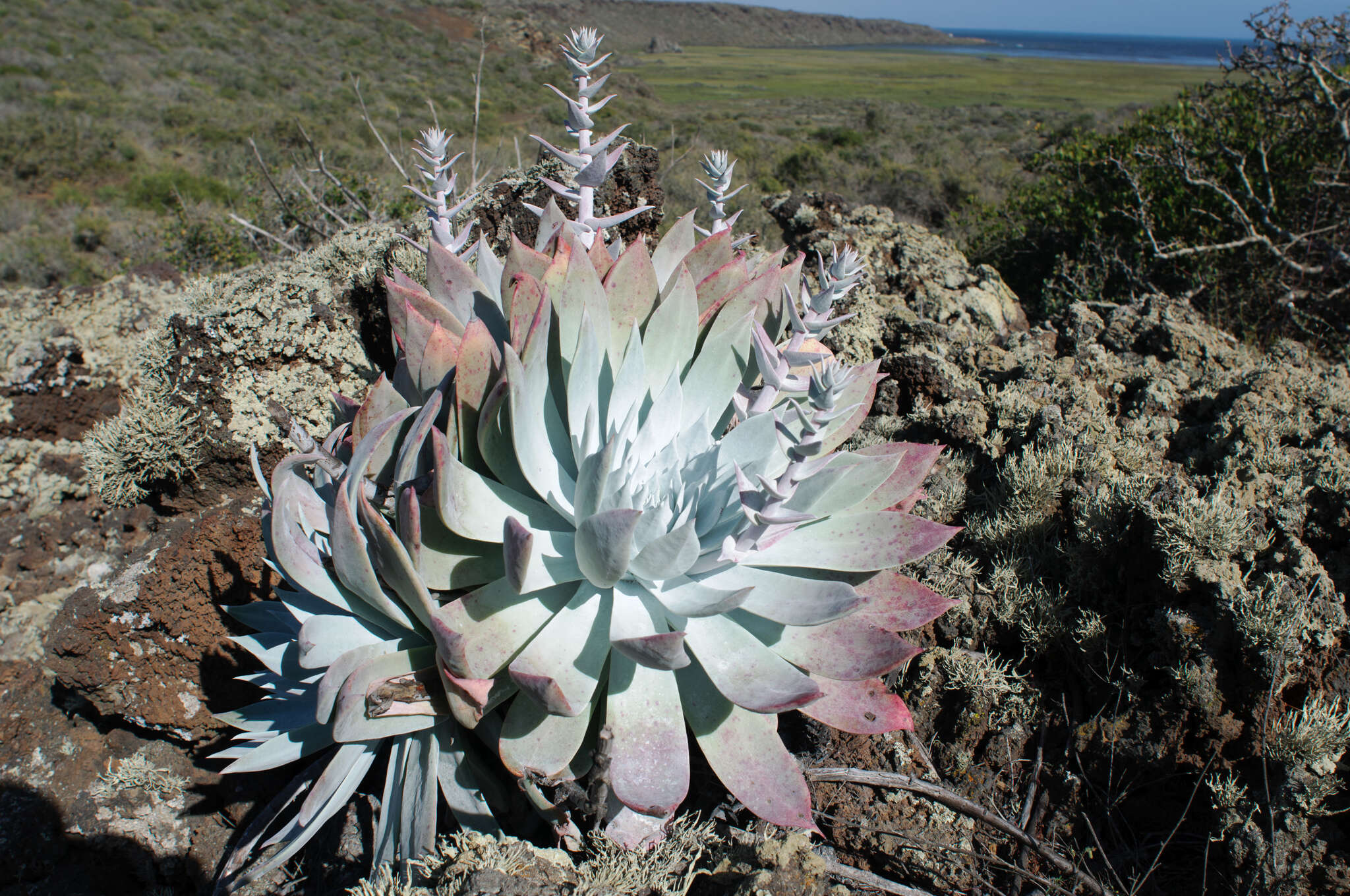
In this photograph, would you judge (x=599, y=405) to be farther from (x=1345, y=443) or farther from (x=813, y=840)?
(x=1345, y=443)

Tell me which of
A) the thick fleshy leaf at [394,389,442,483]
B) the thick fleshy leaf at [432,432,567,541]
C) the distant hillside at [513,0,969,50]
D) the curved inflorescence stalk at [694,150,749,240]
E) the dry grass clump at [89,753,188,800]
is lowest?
the dry grass clump at [89,753,188,800]

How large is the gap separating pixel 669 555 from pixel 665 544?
3 centimetres

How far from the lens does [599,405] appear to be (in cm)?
148

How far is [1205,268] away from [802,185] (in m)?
7.40

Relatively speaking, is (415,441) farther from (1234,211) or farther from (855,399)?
(1234,211)

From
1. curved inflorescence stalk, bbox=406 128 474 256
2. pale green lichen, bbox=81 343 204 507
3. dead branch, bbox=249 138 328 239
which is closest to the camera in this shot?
curved inflorescence stalk, bbox=406 128 474 256

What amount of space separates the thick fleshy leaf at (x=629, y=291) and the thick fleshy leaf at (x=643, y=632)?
53 cm

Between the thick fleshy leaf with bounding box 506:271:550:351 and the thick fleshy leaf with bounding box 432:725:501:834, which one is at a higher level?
the thick fleshy leaf with bounding box 506:271:550:351

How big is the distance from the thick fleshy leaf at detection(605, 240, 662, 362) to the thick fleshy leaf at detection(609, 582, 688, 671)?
1.74 feet

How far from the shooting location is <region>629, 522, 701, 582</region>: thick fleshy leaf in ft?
3.64

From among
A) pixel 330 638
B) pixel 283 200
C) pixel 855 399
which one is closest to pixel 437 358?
pixel 330 638

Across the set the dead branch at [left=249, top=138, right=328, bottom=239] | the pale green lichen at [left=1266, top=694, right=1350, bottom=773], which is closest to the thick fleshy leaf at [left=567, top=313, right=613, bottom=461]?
the pale green lichen at [left=1266, top=694, right=1350, bottom=773]

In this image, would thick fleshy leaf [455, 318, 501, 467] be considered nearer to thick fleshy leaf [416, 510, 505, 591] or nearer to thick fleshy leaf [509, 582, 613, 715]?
thick fleshy leaf [416, 510, 505, 591]

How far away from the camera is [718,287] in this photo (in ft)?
5.43
